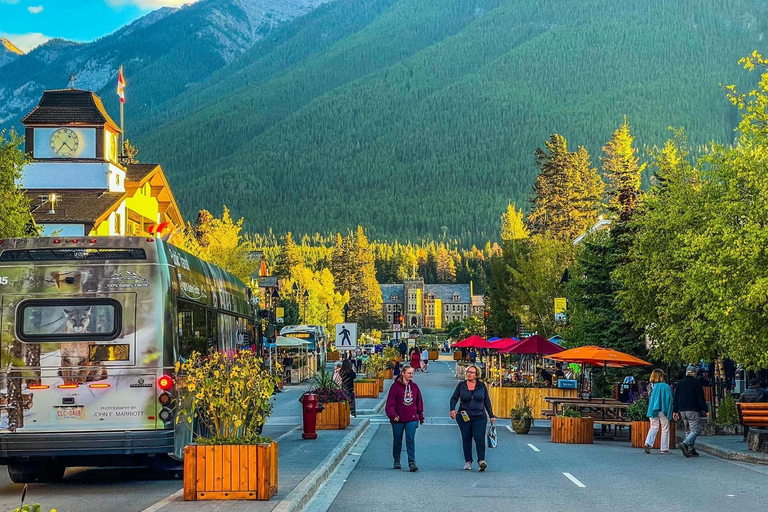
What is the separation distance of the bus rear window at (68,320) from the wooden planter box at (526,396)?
1995cm

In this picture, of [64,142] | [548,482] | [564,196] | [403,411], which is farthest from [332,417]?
[564,196]

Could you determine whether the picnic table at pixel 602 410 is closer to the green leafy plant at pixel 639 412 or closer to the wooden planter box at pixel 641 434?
the green leafy plant at pixel 639 412

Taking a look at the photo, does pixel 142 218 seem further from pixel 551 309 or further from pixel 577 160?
pixel 577 160

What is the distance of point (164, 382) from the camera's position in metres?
15.2

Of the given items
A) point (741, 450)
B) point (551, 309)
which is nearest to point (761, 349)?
point (741, 450)

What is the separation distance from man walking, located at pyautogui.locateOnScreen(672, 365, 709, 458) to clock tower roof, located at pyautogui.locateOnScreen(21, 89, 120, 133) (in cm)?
4688

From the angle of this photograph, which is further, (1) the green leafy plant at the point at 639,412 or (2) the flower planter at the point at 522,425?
(2) the flower planter at the point at 522,425

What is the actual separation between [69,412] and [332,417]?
1198 centimetres

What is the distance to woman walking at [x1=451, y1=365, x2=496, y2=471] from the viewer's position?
18.4 metres

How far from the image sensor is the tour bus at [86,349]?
590 inches

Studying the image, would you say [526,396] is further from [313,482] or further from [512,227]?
[512,227]

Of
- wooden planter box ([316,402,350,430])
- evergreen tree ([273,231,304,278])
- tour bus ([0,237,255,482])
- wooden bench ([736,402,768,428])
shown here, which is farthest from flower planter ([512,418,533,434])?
evergreen tree ([273,231,304,278])

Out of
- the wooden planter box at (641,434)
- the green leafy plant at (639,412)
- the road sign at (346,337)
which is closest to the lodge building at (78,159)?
the road sign at (346,337)

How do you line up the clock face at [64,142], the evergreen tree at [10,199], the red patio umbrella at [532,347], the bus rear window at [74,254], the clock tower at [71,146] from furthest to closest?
the clock face at [64,142], the clock tower at [71,146], the red patio umbrella at [532,347], the evergreen tree at [10,199], the bus rear window at [74,254]
